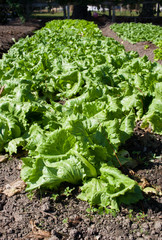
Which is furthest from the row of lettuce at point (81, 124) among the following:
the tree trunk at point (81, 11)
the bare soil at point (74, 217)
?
the tree trunk at point (81, 11)

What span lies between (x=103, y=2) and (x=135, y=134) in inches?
A: 1072

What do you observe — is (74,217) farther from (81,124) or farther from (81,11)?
(81,11)

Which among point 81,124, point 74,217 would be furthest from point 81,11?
point 74,217

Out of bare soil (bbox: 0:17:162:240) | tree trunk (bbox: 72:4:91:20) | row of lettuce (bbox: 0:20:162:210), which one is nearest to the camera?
bare soil (bbox: 0:17:162:240)

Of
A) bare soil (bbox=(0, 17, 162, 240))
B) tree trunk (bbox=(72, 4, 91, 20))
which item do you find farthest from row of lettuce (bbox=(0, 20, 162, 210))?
tree trunk (bbox=(72, 4, 91, 20))

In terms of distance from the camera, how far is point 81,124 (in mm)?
3230

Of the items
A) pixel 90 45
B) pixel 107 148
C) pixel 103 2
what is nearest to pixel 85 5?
pixel 103 2

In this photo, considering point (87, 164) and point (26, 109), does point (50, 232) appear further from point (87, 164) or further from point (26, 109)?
point (26, 109)

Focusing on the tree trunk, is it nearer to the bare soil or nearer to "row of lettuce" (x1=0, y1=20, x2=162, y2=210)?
"row of lettuce" (x1=0, y1=20, x2=162, y2=210)

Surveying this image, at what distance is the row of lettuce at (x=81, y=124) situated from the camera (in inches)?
119

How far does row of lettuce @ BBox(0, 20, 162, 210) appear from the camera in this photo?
302 cm

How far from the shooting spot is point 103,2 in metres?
28.4

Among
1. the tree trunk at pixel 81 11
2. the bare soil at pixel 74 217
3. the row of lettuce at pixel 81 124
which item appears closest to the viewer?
the bare soil at pixel 74 217

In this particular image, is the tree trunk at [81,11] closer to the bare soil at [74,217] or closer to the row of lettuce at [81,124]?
the row of lettuce at [81,124]
